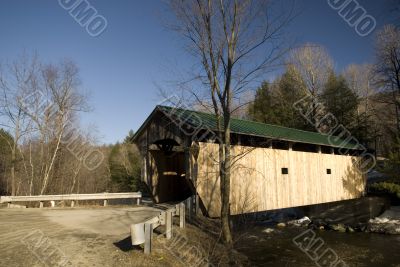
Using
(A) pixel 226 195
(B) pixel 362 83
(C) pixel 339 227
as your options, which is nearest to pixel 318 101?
(B) pixel 362 83

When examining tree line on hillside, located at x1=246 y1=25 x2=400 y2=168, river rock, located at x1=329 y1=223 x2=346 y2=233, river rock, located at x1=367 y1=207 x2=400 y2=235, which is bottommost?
river rock, located at x1=329 y1=223 x2=346 y2=233

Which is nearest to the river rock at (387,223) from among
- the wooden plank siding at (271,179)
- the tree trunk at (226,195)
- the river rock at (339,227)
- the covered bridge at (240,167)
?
the river rock at (339,227)

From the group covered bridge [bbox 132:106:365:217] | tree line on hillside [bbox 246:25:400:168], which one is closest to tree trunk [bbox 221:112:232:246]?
covered bridge [bbox 132:106:365:217]

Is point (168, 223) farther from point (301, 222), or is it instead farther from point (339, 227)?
point (301, 222)

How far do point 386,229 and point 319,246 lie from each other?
5248mm

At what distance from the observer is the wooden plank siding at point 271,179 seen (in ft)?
33.6

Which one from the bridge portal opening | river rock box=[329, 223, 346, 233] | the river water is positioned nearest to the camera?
the river water

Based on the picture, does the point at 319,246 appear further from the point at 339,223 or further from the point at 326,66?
the point at 326,66

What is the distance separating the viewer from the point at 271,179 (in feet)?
40.0

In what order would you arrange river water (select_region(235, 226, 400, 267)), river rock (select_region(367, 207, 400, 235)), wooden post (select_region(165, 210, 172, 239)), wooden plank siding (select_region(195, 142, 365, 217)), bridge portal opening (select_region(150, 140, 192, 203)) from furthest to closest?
1. river rock (select_region(367, 207, 400, 235))
2. bridge portal opening (select_region(150, 140, 192, 203))
3. river water (select_region(235, 226, 400, 267))
4. wooden plank siding (select_region(195, 142, 365, 217))
5. wooden post (select_region(165, 210, 172, 239))

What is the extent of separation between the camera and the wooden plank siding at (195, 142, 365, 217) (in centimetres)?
1025

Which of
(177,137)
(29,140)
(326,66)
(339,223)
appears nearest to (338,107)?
(326,66)

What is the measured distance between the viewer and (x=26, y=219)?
8.38 meters

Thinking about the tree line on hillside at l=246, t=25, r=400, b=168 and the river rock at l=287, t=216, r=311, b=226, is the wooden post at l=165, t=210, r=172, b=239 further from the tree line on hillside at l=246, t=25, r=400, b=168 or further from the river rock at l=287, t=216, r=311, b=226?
the tree line on hillside at l=246, t=25, r=400, b=168
